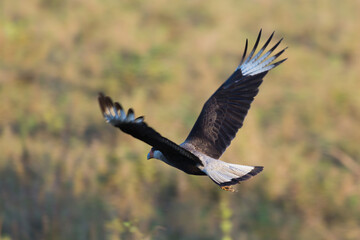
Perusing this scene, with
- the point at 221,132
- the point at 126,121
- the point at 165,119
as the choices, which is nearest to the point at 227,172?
the point at 221,132

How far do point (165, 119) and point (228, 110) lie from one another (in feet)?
8.28

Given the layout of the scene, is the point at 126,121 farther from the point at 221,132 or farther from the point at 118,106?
the point at 221,132

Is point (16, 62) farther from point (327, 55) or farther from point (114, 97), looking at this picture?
point (327, 55)

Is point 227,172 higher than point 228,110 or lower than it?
lower

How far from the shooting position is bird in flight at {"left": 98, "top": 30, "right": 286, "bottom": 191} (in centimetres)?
452

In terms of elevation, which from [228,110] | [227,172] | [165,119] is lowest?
[227,172]

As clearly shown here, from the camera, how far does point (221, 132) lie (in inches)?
211

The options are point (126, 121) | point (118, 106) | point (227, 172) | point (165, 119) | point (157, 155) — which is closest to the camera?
point (118, 106)

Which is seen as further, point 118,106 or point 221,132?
point 221,132

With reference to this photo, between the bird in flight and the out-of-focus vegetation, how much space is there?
0.56 metres

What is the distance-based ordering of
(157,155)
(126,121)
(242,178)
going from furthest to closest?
(157,155), (242,178), (126,121)

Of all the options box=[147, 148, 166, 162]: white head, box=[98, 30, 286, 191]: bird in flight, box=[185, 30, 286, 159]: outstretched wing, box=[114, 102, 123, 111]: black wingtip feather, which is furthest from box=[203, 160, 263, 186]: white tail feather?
box=[114, 102, 123, 111]: black wingtip feather

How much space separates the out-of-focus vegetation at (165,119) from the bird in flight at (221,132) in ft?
1.83

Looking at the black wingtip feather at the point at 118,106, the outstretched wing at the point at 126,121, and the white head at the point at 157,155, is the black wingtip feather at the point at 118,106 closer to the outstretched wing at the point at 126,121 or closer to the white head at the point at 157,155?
the outstretched wing at the point at 126,121
